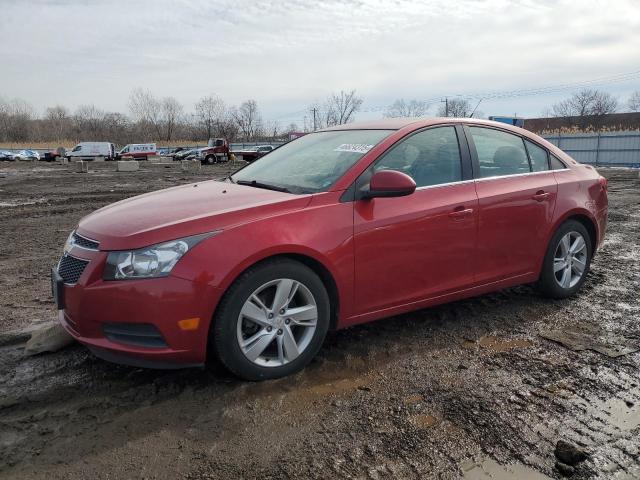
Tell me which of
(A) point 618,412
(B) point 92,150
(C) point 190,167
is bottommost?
(A) point 618,412

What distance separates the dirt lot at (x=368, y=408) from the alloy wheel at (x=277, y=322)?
0.62 ft

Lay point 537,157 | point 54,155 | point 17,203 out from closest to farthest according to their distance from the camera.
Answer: point 537,157
point 17,203
point 54,155

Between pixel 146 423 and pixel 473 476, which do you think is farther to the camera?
pixel 146 423

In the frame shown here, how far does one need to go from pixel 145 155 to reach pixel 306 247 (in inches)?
2079

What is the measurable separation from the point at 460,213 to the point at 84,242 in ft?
8.48

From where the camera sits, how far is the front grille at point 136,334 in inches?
111

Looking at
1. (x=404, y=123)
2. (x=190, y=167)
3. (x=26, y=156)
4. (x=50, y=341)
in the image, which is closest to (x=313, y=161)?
(x=404, y=123)

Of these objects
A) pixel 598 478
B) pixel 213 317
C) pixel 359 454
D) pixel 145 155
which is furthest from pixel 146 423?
pixel 145 155

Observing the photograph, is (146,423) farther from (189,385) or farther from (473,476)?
(473,476)

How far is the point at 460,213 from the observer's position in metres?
3.84

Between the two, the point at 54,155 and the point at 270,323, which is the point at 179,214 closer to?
the point at 270,323

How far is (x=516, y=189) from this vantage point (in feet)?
13.9

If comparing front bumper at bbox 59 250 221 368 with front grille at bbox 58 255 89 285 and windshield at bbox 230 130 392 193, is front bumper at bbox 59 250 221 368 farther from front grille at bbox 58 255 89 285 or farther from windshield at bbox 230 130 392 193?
windshield at bbox 230 130 392 193

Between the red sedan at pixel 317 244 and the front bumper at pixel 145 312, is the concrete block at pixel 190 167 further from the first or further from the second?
the front bumper at pixel 145 312
